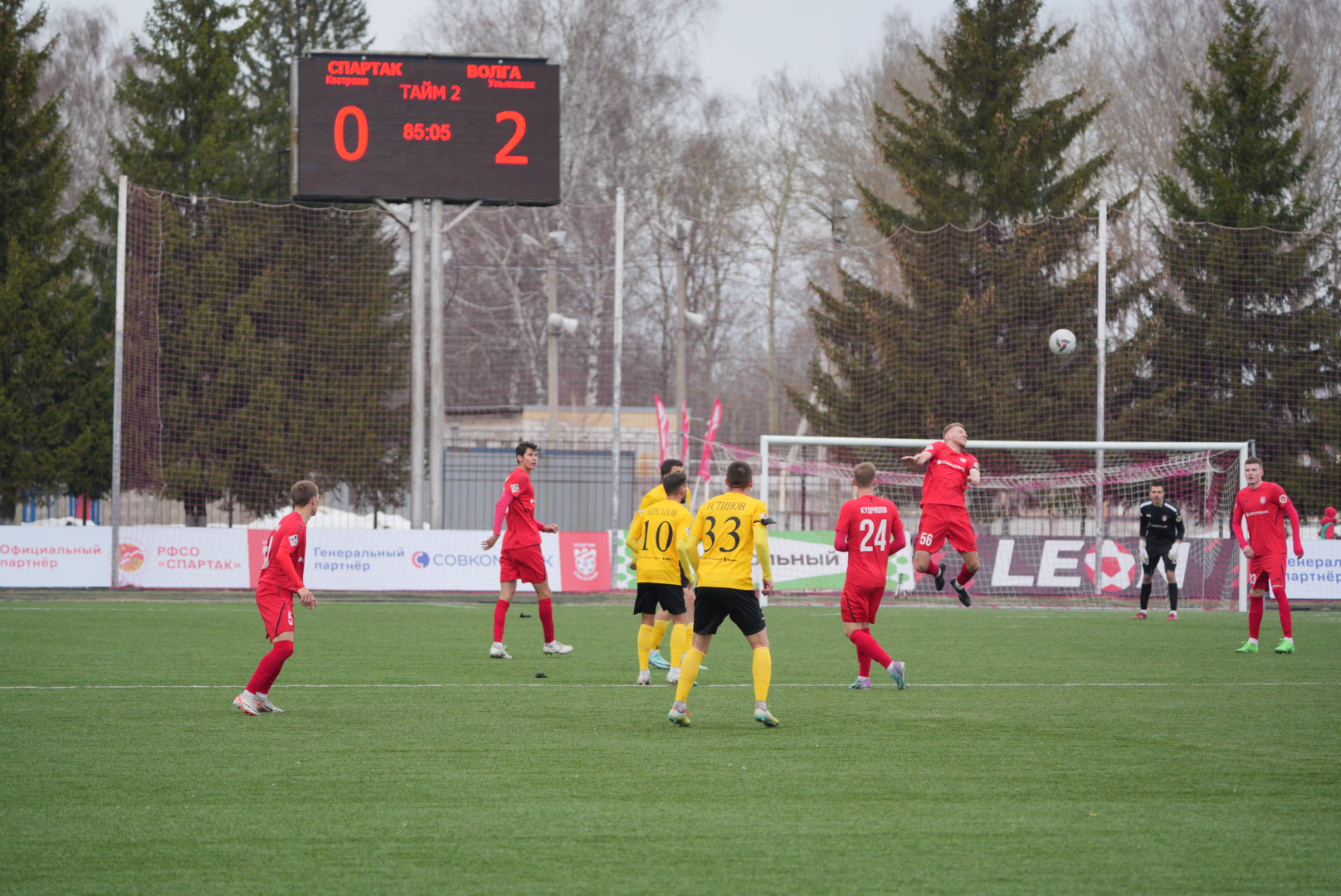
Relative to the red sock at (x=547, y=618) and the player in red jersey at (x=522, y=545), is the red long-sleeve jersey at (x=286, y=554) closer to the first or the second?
the player in red jersey at (x=522, y=545)

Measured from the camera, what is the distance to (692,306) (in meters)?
41.1

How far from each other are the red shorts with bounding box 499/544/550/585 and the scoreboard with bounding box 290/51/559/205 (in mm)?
11318

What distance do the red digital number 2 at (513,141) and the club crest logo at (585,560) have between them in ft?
22.2

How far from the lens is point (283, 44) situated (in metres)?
38.8

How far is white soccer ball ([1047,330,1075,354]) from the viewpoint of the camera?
75.8ft

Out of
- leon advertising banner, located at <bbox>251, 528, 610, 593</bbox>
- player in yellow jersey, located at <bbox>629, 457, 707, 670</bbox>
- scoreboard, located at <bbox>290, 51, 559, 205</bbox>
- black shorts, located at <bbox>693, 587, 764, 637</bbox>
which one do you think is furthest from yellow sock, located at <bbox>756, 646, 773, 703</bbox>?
scoreboard, located at <bbox>290, 51, 559, 205</bbox>

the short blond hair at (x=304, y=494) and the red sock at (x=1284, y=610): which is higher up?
the short blond hair at (x=304, y=494)

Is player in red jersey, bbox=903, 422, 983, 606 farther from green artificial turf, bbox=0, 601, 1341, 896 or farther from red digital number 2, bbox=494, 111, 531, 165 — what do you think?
red digital number 2, bbox=494, 111, 531, 165

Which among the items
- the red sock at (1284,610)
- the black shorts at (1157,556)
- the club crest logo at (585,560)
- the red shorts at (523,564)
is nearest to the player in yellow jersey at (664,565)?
the red shorts at (523,564)

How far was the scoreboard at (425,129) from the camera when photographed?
23.2m

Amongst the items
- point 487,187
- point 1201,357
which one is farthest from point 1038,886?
point 1201,357

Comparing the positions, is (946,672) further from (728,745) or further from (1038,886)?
(1038,886)

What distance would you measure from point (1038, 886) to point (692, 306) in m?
36.5

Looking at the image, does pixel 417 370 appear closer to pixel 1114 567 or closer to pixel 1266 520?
pixel 1114 567
